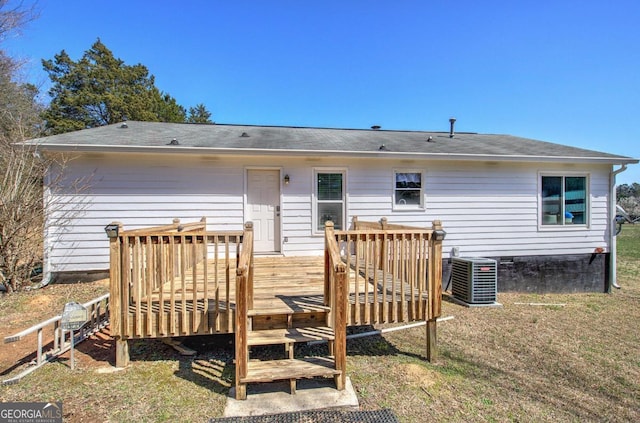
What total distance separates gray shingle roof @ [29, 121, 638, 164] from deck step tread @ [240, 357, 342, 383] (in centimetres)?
430

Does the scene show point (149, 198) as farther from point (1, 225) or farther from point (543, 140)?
point (543, 140)

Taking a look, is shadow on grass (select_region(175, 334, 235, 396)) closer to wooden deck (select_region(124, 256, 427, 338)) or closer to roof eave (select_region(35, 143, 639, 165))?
wooden deck (select_region(124, 256, 427, 338))

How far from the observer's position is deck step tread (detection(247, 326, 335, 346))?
288 cm

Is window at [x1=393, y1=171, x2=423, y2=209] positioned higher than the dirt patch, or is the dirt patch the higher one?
window at [x1=393, y1=171, x2=423, y2=209]

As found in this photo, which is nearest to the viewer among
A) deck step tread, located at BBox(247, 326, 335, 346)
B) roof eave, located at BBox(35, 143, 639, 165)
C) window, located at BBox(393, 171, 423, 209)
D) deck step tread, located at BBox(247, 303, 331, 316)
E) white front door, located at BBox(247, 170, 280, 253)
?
A: deck step tread, located at BBox(247, 326, 335, 346)

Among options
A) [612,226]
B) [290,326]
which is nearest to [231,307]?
[290,326]

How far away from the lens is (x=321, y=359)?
9.58 ft

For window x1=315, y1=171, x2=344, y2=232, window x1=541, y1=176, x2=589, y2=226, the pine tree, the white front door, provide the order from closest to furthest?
the white front door, window x1=315, y1=171, x2=344, y2=232, window x1=541, y1=176, x2=589, y2=226, the pine tree

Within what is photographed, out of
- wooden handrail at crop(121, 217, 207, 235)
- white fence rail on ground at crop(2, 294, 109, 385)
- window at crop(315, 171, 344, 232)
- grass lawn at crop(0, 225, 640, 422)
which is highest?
window at crop(315, 171, 344, 232)

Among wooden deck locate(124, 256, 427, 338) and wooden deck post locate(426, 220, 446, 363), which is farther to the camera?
wooden deck post locate(426, 220, 446, 363)

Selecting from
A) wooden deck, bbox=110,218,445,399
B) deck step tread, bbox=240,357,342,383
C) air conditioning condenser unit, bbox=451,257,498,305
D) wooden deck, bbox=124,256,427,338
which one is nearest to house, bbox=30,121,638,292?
air conditioning condenser unit, bbox=451,257,498,305

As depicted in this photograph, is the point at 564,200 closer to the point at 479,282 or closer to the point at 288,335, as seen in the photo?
the point at 479,282

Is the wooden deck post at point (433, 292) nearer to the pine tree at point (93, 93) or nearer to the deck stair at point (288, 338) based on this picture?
the deck stair at point (288, 338)

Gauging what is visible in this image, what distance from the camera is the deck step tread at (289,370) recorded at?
256 cm
